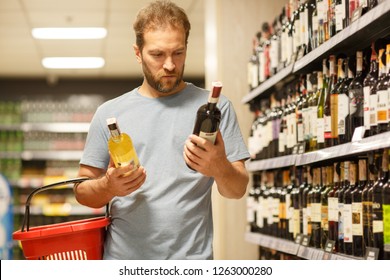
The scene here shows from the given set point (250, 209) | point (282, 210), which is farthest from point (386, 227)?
point (250, 209)

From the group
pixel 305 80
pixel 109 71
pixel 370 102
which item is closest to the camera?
→ pixel 370 102

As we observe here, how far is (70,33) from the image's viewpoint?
25.1 feet

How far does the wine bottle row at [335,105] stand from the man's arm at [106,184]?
1034mm

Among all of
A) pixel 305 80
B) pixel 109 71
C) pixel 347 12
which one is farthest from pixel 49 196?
pixel 347 12

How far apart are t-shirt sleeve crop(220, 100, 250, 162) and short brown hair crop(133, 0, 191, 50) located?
0.28 meters

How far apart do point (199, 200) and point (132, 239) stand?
0.77 feet

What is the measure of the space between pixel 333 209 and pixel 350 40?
731 millimetres

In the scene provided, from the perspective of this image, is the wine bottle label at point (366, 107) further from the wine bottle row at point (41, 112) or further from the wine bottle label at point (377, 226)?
the wine bottle row at point (41, 112)

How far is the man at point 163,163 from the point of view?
216cm

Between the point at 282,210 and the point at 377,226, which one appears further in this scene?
the point at 282,210

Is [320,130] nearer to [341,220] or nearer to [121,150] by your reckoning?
[341,220]

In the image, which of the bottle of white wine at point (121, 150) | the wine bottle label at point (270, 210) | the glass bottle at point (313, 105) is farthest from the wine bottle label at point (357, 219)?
the wine bottle label at point (270, 210)
